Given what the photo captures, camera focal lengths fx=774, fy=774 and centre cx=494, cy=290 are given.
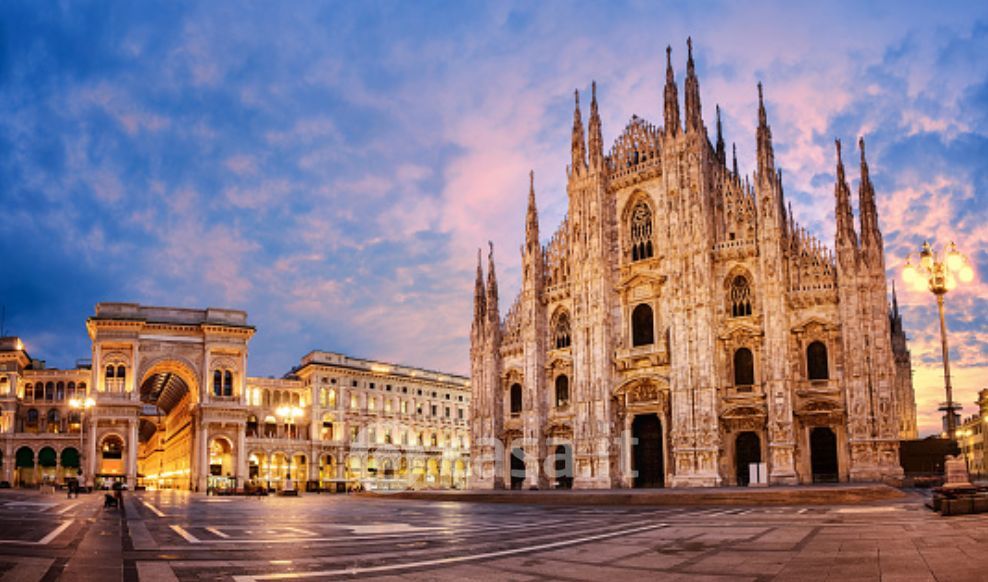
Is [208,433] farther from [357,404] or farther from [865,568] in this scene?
[865,568]

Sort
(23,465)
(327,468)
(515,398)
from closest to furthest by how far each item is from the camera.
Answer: (515,398) < (23,465) < (327,468)

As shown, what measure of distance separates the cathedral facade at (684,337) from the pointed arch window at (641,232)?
3.7 inches

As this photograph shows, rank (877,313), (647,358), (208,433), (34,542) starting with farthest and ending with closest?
(208,433) < (647,358) < (877,313) < (34,542)

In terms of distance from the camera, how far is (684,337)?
4619cm

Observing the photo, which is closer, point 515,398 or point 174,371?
point 515,398

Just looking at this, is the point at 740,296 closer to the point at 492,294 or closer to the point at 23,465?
the point at 492,294

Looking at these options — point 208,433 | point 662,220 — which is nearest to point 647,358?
point 662,220

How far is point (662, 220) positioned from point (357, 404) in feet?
171

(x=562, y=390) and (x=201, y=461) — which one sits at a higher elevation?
(x=562, y=390)

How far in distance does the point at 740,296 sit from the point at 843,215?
7220mm

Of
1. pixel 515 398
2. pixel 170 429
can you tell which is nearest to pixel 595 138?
pixel 515 398

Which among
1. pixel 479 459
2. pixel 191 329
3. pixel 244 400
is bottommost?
pixel 479 459

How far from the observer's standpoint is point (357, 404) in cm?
9050

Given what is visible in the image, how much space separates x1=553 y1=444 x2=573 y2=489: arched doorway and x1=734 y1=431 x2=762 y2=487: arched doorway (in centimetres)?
1170
